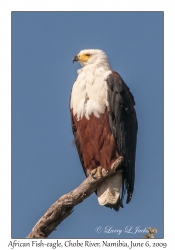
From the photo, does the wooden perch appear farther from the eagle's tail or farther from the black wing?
the black wing

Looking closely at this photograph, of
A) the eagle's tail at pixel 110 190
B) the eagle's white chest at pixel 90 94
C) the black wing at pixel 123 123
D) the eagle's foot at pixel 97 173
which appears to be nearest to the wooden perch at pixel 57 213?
the eagle's foot at pixel 97 173

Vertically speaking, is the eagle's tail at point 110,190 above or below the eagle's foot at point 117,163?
below

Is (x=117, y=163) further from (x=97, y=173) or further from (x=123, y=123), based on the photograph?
(x=123, y=123)

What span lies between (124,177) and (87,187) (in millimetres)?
665

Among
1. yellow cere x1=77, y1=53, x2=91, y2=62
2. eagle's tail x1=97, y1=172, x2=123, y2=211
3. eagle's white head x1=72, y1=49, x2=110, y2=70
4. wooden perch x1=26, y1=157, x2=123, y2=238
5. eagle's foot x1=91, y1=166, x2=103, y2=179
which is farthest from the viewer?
yellow cere x1=77, y1=53, x2=91, y2=62

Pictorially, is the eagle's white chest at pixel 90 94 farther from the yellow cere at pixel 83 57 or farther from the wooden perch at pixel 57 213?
the wooden perch at pixel 57 213

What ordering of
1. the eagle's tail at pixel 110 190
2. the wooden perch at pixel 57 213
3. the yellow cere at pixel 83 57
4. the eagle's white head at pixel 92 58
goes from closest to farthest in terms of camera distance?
the wooden perch at pixel 57 213
the eagle's tail at pixel 110 190
the eagle's white head at pixel 92 58
the yellow cere at pixel 83 57

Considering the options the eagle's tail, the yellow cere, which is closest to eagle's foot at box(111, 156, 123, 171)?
the eagle's tail

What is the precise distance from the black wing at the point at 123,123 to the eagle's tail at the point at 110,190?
0.10 metres

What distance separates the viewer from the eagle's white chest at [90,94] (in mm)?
9852

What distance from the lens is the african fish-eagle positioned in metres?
9.84

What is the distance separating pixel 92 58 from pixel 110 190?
6.11 ft

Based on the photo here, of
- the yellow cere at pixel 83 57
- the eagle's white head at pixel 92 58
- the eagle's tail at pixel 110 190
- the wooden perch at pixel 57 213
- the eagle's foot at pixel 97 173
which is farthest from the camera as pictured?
the yellow cere at pixel 83 57

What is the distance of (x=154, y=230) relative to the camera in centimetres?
859
